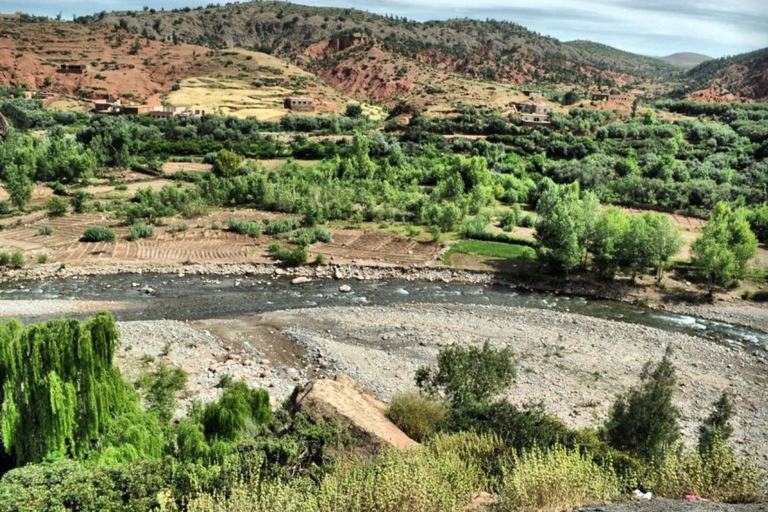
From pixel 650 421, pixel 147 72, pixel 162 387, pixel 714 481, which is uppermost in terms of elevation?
pixel 147 72

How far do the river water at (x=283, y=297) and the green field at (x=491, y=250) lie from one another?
16.9 ft

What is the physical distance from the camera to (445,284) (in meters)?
43.8

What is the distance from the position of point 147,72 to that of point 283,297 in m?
116

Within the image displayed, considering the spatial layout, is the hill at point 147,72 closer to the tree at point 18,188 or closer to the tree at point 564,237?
the tree at point 18,188

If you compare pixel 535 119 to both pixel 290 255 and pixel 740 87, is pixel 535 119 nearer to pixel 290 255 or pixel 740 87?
pixel 290 255

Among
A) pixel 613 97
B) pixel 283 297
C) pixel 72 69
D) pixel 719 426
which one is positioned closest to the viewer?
pixel 719 426

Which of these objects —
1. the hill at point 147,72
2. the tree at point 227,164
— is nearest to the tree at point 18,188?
the tree at point 227,164

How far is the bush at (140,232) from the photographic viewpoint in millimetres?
47594

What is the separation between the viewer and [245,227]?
50.7 metres

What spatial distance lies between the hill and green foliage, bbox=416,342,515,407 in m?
95.8

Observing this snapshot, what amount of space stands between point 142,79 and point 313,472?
443 ft

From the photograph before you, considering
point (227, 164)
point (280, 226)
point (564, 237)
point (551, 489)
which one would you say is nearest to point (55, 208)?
point (280, 226)

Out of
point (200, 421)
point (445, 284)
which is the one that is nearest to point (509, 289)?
point (445, 284)

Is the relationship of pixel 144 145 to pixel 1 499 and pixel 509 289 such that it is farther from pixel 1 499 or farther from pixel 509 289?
pixel 1 499
